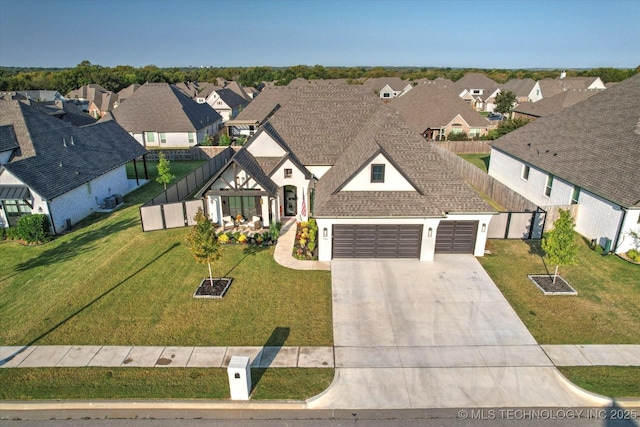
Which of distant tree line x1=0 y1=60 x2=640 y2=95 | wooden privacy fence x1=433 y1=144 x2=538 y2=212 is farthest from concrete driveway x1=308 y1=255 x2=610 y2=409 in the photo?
distant tree line x1=0 y1=60 x2=640 y2=95

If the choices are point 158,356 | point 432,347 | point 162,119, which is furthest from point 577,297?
point 162,119

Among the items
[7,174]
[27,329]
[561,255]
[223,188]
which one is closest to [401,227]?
[561,255]

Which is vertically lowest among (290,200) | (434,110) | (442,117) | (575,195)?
(290,200)

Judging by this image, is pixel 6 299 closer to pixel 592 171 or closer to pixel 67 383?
pixel 67 383

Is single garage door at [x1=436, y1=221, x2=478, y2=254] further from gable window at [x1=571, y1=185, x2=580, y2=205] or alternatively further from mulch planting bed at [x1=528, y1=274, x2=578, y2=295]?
gable window at [x1=571, y1=185, x2=580, y2=205]

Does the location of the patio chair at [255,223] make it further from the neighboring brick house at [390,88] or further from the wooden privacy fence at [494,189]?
the neighboring brick house at [390,88]

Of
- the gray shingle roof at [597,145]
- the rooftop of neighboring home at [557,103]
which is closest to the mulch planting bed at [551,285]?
the gray shingle roof at [597,145]

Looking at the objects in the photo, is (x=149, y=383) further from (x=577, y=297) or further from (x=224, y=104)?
(x=224, y=104)
